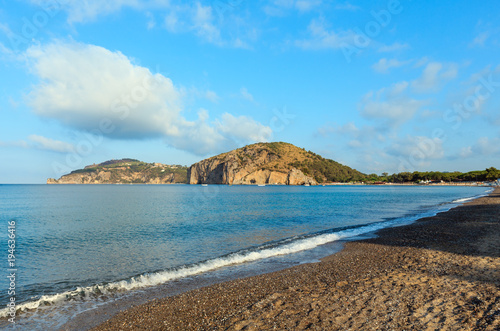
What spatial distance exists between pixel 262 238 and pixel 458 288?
1591cm

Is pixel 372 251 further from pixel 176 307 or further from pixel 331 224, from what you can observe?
pixel 331 224

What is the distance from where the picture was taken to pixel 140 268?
50.5 feet

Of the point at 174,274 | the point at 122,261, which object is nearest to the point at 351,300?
the point at 174,274

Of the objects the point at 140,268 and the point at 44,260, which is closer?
the point at 140,268

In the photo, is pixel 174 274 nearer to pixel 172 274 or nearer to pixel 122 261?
pixel 172 274

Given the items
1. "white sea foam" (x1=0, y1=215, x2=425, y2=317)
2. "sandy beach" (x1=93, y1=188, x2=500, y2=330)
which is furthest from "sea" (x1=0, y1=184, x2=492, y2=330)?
"sandy beach" (x1=93, y1=188, x2=500, y2=330)

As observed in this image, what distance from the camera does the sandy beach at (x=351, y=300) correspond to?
24.5 feet

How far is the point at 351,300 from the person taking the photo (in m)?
8.99

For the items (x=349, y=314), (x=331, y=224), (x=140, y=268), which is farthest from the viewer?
(x=331, y=224)

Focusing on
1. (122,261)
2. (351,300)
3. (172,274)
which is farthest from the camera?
(122,261)

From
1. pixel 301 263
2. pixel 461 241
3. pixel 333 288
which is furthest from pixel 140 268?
pixel 461 241

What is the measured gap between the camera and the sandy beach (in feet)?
24.5

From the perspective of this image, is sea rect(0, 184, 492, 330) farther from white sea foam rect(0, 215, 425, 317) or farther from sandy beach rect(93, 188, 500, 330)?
sandy beach rect(93, 188, 500, 330)

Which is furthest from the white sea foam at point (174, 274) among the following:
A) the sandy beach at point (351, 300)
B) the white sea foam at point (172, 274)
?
the sandy beach at point (351, 300)
